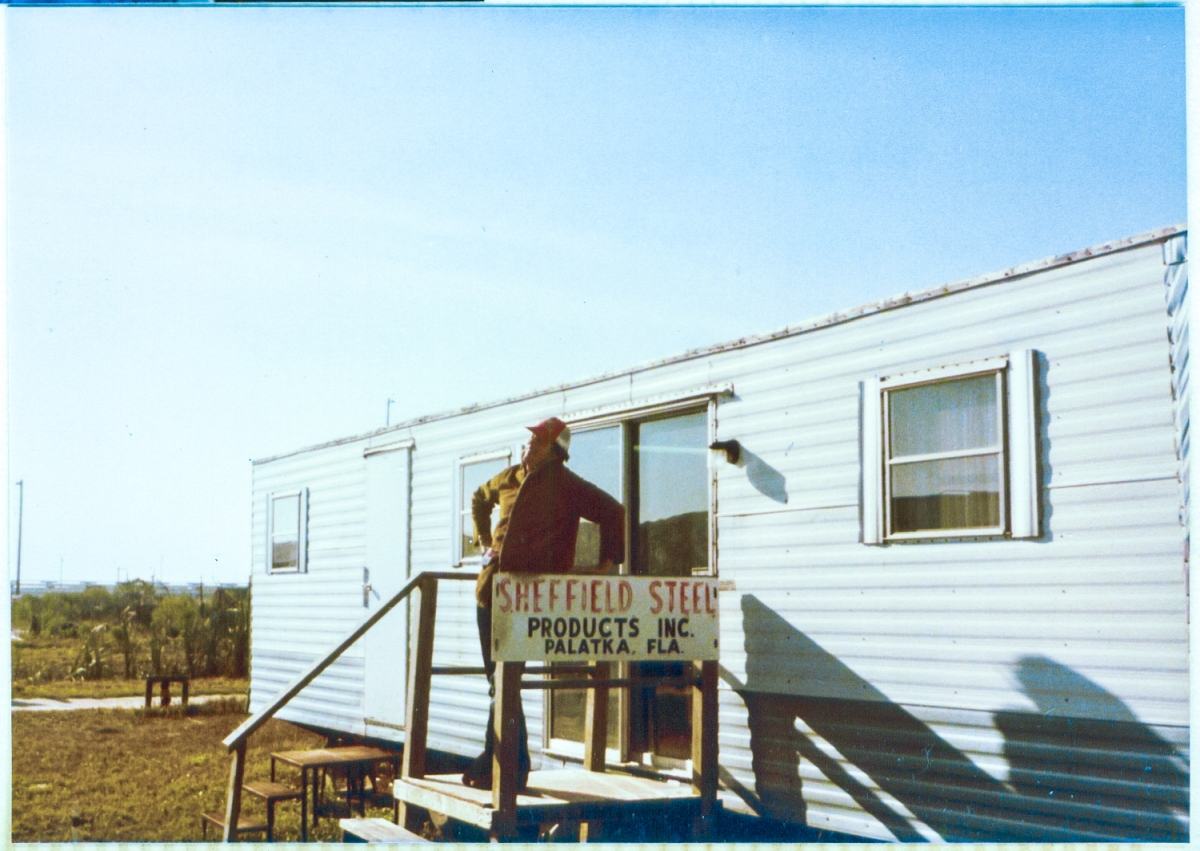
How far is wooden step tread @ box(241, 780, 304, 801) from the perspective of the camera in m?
7.75

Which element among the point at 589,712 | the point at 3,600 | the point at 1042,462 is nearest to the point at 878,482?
the point at 1042,462

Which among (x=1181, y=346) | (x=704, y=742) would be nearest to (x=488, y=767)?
(x=704, y=742)

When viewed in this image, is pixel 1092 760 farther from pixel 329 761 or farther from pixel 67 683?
pixel 67 683

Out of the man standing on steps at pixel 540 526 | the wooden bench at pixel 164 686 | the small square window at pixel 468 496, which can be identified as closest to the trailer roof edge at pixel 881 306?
the small square window at pixel 468 496

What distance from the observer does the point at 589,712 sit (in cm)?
734

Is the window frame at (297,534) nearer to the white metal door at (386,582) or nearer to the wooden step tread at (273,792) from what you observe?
the white metal door at (386,582)

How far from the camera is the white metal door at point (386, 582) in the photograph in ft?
32.6

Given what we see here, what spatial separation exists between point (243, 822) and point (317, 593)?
2.94m

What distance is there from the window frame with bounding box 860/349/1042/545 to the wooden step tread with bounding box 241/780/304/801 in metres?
4.08

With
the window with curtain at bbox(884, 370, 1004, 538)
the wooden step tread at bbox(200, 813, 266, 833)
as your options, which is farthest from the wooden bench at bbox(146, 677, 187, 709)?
the window with curtain at bbox(884, 370, 1004, 538)

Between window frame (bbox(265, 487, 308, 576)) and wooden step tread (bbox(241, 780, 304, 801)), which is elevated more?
window frame (bbox(265, 487, 308, 576))

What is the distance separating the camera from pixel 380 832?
661 centimetres

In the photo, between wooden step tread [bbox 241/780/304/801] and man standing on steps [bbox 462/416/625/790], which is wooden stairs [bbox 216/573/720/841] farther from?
wooden step tread [bbox 241/780/304/801]

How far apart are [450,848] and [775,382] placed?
291 centimetres
